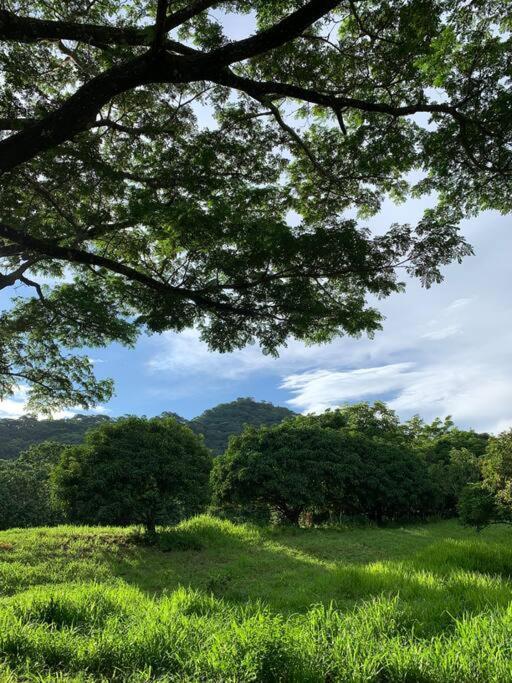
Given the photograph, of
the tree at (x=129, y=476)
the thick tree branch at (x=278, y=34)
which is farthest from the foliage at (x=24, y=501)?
the thick tree branch at (x=278, y=34)

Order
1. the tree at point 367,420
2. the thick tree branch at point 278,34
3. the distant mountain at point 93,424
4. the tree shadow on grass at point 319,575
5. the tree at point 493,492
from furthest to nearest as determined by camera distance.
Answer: the distant mountain at point 93,424 → the tree at point 367,420 → the tree at point 493,492 → the tree shadow on grass at point 319,575 → the thick tree branch at point 278,34

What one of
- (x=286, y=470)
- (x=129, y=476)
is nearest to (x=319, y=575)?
(x=129, y=476)

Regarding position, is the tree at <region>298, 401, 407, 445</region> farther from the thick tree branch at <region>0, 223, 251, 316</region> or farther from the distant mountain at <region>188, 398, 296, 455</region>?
the thick tree branch at <region>0, 223, 251, 316</region>

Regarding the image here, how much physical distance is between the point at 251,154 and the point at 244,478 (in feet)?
43.0

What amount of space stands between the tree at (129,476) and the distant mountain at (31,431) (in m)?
28.2

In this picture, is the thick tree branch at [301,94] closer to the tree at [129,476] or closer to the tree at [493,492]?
the tree at [493,492]

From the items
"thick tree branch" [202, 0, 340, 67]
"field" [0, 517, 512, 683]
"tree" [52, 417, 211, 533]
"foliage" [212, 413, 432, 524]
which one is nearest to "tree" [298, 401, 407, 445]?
"foliage" [212, 413, 432, 524]

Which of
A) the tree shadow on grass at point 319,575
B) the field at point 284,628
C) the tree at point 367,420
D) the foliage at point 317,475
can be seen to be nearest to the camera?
the field at point 284,628

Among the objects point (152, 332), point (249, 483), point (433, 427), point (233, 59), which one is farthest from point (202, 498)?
point (433, 427)

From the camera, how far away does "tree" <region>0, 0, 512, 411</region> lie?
5164 millimetres

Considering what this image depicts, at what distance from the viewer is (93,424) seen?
142ft

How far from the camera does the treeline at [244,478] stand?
44.8 ft

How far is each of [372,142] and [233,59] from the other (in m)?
→ 3.26

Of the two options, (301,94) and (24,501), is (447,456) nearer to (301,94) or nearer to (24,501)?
(24,501)
